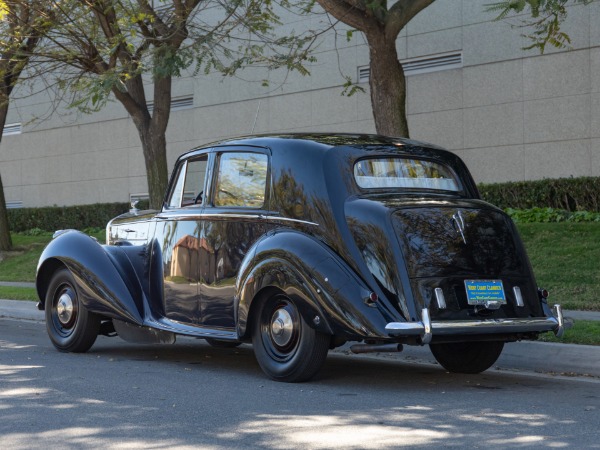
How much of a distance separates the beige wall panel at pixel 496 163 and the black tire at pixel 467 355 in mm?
11811

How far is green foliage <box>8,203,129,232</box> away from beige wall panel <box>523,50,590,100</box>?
1281cm

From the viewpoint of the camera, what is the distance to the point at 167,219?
941cm

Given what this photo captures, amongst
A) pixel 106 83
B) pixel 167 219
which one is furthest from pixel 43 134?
pixel 167 219

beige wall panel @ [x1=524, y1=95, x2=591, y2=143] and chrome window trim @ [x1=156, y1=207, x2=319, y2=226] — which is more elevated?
beige wall panel @ [x1=524, y1=95, x2=591, y2=143]

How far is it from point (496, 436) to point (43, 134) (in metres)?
29.2

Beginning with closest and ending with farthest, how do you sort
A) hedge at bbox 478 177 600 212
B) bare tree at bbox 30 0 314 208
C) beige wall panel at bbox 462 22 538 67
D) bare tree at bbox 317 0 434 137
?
bare tree at bbox 317 0 434 137 < bare tree at bbox 30 0 314 208 < hedge at bbox 478 177 600 212 < beige wall panel at bbox 462 22 538 67

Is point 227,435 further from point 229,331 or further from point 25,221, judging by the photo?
point 25,221

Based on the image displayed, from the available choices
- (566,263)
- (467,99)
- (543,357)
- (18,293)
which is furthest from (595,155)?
(543,357)

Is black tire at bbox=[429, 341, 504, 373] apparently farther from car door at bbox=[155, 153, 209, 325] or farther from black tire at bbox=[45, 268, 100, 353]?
black tire at bbox=[45, 268, 100, 353]

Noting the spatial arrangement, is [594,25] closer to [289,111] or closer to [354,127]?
[354,127]

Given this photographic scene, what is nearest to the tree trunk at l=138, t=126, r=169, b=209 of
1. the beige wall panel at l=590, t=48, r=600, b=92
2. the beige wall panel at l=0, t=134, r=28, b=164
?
the beige wall panel at l=590, t=48, r=600, b=92

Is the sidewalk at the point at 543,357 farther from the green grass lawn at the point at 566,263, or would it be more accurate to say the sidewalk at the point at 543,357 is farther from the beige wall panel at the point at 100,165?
the beige wall panel at the point at 100,165

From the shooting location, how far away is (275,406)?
6.96m

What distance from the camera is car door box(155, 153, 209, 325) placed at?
352 inches
